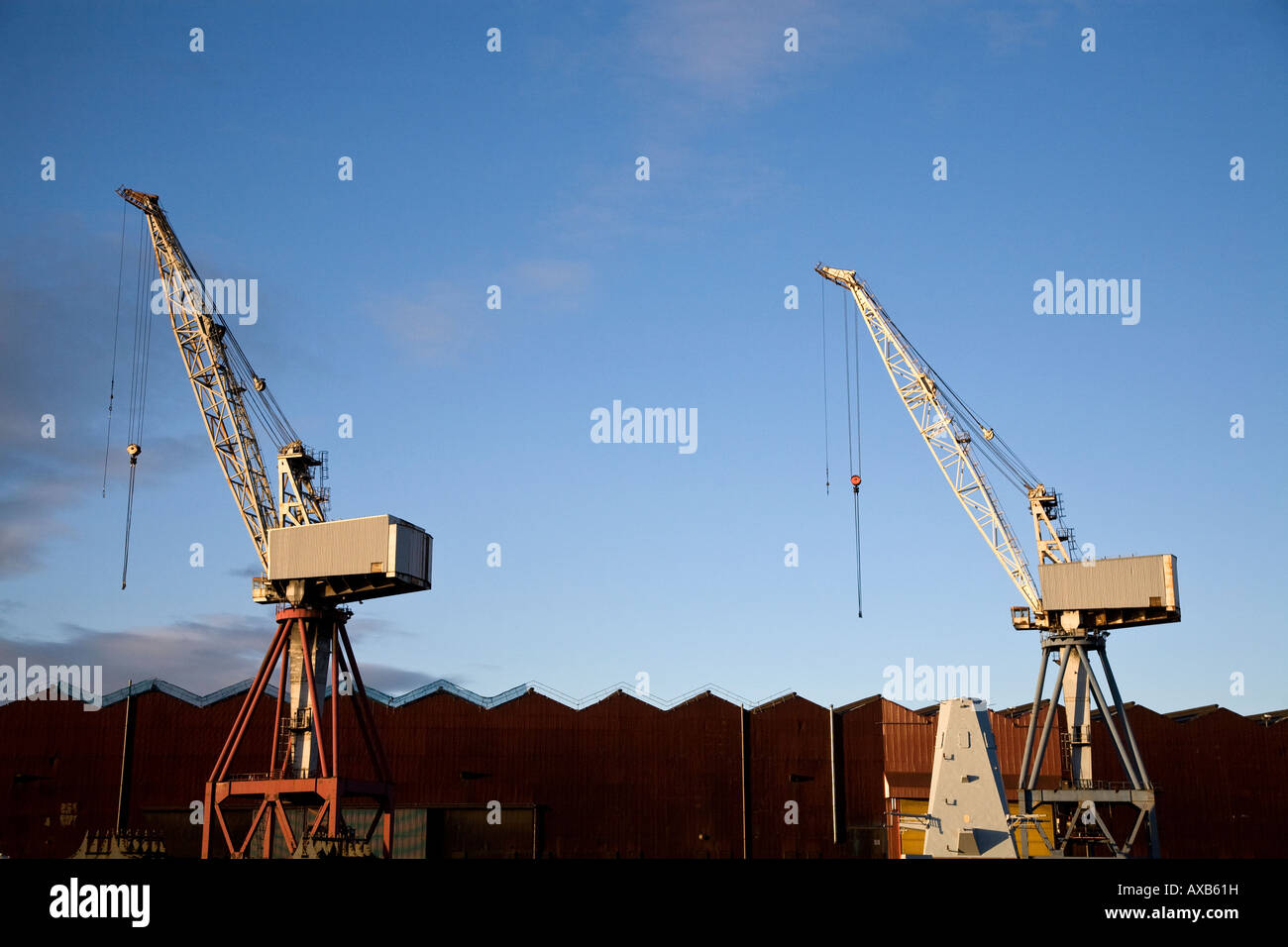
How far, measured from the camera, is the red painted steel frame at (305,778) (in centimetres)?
6462

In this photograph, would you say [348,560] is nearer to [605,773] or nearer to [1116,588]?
[605,773]

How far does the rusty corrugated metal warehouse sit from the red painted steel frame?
7.51 metres

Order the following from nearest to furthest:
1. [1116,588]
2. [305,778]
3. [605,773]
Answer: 1. [305,778]
2. [1116,588]
3. [605,773]

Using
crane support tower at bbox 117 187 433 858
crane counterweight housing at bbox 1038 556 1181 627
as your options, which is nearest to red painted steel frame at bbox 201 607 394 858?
crane support tower at bbox 117 187 433 858

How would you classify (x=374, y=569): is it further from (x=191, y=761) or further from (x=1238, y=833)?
(x=1238, y=833)

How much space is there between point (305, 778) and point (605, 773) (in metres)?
20.6

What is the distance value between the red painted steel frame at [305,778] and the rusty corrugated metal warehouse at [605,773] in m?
7.51

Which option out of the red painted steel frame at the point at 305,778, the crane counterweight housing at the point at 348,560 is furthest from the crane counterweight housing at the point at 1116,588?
the red painted steel frame at the point at 305,778

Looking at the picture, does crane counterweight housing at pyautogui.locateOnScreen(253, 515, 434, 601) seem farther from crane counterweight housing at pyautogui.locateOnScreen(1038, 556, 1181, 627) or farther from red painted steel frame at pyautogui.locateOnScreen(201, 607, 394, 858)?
crane counterweight housing at pyautogui.locateOnScreen(1038, 556, 1181, 627)

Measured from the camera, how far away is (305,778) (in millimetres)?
65500

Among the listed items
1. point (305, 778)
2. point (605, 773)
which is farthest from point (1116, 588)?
point (305, 778)

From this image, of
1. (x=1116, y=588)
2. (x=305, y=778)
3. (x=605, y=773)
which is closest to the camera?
(x=305, y=778)

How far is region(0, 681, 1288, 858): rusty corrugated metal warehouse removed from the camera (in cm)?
7612
